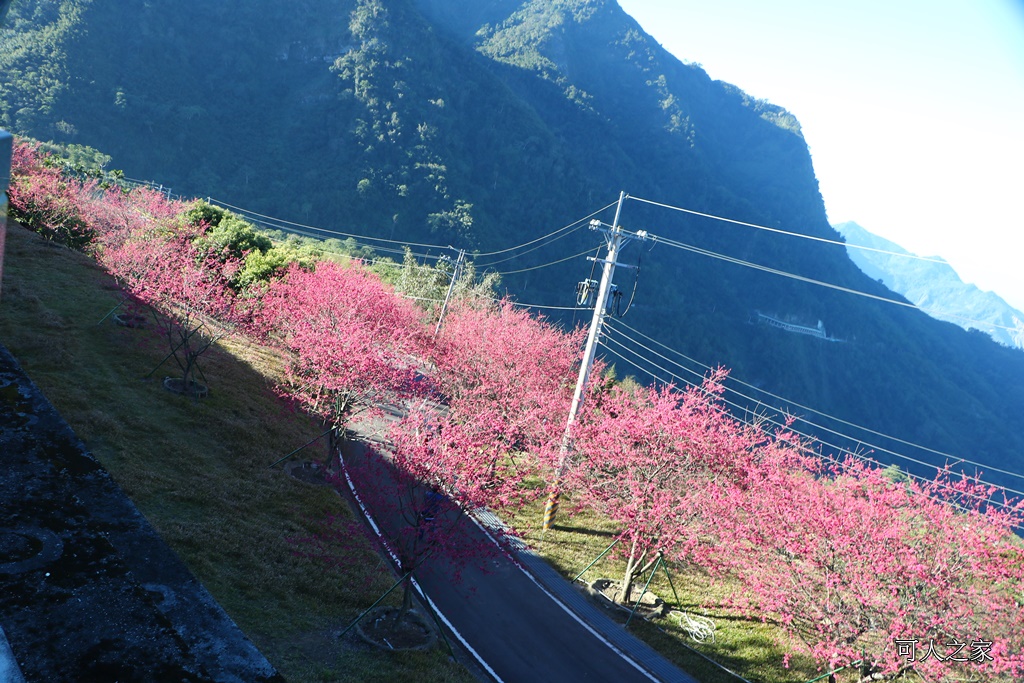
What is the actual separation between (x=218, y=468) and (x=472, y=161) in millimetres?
98978

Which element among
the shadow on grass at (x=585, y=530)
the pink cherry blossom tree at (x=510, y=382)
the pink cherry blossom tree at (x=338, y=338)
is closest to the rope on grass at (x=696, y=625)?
the shadow on grass at (x=585, y=530)

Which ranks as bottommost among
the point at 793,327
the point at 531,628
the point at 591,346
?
the point at 531,628

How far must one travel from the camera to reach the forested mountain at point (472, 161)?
240 ft

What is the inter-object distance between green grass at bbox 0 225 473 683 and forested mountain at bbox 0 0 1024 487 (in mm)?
57243

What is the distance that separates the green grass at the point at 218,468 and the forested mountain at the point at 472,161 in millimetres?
57243

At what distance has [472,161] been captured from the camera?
10694cm

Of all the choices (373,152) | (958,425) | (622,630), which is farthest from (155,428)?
(958,425)

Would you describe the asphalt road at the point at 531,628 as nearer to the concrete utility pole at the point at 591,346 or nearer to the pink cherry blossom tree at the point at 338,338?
the concrete utility pole at the point at 591,346

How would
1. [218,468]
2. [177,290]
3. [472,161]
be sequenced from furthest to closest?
1. [472,161]
2. [177,290]
3. [218,468]

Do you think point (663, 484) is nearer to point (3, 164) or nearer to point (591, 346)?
point (591, 346)

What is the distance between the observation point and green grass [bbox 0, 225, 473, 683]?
9844mm

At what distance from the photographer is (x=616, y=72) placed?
193750 mm

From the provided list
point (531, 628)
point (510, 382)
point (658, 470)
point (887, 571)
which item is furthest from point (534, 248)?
point (887, 571)

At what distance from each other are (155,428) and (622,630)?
12.6m
